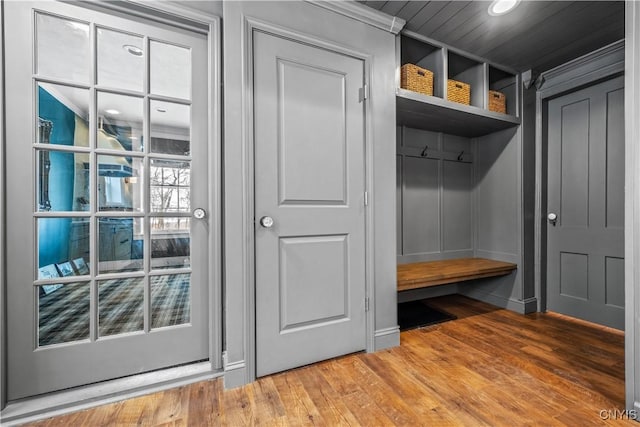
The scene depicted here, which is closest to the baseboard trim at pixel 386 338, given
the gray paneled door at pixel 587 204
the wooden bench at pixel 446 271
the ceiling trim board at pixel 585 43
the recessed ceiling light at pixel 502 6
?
the wooden bench at pixel 446 271

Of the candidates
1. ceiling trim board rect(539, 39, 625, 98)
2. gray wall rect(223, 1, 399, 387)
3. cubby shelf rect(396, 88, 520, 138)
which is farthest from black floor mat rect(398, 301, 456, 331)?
ceiling trim board rect(539, 39, 625, 98)

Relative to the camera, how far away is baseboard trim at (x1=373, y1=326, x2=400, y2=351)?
193 cm

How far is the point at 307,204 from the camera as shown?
174cm

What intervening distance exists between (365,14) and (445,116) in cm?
108

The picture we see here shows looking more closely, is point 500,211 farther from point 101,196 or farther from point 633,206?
point 101,196

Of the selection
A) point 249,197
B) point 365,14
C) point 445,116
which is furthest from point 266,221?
point 445,116

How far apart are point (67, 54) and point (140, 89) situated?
0.33 m

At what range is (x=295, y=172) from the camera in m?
1.71

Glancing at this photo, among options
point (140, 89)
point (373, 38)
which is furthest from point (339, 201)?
point (140, 89)

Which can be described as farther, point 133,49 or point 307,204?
point 307,204

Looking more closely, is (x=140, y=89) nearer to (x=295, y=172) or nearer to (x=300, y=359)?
(x=295, y=172)

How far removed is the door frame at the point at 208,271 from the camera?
4.24ft

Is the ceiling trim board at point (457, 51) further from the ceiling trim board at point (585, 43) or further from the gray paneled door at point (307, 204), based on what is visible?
the gray paneled door at point (307, 204)

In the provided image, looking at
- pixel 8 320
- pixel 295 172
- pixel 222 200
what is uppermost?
pixel 295 172
